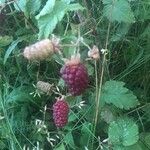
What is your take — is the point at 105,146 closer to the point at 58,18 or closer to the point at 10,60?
the point at 58,18

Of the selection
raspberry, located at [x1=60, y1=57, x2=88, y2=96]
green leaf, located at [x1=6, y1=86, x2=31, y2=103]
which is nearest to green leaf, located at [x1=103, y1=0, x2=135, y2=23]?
raspberry, located at [x1=60, y1=57, x2=88, y2=96]

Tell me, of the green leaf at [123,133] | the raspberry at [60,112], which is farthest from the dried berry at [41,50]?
the green leaf at [123,133]

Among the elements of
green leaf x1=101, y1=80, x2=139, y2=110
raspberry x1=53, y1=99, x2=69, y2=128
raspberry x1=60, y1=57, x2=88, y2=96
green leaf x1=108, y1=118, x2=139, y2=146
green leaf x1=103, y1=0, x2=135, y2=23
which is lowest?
green leaf x1=108, y1=118, x2=139, y2=146

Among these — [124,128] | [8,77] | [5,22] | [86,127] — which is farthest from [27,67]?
[124,128]

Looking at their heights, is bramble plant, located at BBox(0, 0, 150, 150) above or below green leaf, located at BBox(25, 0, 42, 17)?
below

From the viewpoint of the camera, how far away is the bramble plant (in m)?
1.24

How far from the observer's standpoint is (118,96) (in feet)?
4.46

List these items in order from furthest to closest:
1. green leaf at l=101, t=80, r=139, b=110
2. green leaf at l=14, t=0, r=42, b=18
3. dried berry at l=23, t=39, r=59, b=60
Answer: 1. green leaf at l=14, t=0, r=42, b=18
2. green leaf at l=101, t=80, r=139, b=110
3. dried berry at l=23, t=39, r=59, b=60

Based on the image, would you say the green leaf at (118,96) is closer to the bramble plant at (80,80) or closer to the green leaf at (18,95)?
the bramble plant at (80,80)

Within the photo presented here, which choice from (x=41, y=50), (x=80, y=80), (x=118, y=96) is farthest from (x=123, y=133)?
(x=41, y=50)

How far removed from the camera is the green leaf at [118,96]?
1.35 meters

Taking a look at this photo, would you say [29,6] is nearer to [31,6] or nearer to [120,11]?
[31,6]

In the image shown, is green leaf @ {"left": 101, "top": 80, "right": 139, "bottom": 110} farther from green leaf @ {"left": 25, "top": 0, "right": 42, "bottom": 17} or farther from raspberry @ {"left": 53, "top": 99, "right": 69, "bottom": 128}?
green leaf @ {"left": 25, "top": 0, "right": 42, "bottom": 17}

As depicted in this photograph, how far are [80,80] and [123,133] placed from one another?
251 mm
